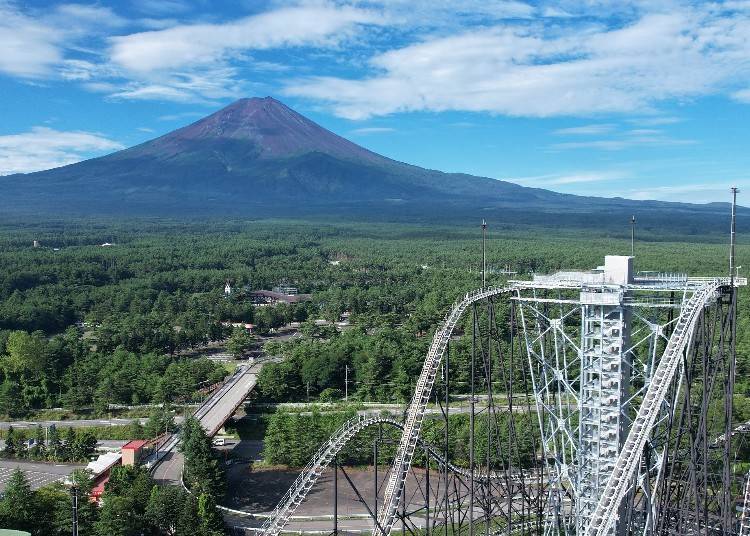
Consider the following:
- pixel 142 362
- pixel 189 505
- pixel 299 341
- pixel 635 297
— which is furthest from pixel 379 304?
pixel 635 297

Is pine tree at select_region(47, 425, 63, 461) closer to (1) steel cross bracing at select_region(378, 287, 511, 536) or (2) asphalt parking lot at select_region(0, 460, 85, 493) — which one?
(2) asphalt parking lot at select_region(0, 460, 85, 493)

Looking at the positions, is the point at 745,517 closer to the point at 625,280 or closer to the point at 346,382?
the point at 625,280

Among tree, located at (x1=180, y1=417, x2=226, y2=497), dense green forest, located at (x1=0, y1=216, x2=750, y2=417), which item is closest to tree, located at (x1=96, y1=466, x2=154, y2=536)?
tree, located at (x1=180, y1=417, x2=226, y2=497)

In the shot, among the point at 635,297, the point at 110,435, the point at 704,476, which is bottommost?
the point at 110,435

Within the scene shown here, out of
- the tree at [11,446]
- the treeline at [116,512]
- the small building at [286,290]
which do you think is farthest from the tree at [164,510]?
the small building at [286,290]

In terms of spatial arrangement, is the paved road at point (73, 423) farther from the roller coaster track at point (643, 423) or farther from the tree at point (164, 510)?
the roller coaster track at point (643, 423)

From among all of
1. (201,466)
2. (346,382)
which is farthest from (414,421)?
(346,382)

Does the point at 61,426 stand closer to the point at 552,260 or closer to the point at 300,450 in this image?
the point at 300,450
